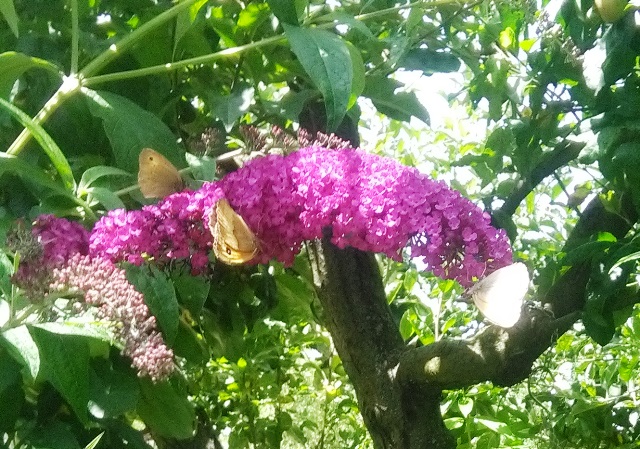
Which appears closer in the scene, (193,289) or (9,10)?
(9,10)

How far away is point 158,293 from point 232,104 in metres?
0.30

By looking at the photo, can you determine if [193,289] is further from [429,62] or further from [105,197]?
[429,62]

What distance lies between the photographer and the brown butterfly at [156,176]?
0.63m

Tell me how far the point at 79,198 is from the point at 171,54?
27 centimetres

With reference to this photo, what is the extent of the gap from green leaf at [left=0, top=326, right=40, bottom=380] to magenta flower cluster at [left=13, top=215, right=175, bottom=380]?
0.03m

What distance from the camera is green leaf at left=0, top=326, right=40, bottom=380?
1.71 ft

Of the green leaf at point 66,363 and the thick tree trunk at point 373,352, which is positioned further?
the thick tree trunk at point 373,352

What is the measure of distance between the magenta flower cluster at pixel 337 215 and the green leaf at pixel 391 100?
323 mm

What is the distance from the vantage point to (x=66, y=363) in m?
0.61

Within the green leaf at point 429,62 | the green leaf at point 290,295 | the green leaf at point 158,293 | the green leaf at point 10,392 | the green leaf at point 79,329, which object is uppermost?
the green leaf at point 429,62

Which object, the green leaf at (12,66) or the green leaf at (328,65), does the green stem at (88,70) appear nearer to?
the green leaf at (12,66)

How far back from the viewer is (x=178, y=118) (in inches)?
39.5

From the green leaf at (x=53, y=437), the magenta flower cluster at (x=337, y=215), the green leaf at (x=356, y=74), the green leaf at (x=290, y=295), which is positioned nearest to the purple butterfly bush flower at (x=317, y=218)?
the magenta flower cluster at (x=337, y=215)

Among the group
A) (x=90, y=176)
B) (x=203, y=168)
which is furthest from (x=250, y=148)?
(x=90, y=176)
